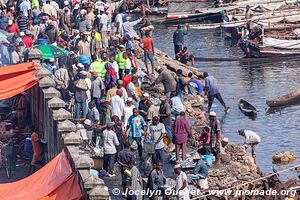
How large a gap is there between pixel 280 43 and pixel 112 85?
2712 cm

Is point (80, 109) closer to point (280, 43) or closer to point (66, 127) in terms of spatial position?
point (66, 127)

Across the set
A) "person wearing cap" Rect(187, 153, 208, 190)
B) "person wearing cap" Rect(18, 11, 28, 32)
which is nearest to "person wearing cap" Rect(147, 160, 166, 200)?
"person wearing cap" Rect(187, 153, 208, 190)

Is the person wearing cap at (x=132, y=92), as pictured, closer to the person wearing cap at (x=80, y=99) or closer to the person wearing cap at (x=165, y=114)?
the person wearing cap at (x=80, y=99)

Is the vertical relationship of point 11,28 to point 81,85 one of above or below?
above

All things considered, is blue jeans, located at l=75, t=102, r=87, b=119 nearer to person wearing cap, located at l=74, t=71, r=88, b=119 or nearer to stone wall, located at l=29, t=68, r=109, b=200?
person wearing cap, located at l=74, t=71, r=88, b=119

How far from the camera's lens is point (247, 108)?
48.2 m

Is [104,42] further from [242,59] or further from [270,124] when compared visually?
[242,59]

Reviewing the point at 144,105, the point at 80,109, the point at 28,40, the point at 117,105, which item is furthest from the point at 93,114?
the point at 28,40

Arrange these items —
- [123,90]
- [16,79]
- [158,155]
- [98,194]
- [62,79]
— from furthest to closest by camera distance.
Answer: [62,79], [123,90], [16,79], [158,155], [98,194]

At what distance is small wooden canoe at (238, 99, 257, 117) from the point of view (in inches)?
1890

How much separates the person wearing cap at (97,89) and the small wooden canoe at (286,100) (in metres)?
14.2

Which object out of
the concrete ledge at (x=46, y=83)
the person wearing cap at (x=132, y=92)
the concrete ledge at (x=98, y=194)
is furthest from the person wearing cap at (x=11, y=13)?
the concrete ledge at (x=98, y=194)

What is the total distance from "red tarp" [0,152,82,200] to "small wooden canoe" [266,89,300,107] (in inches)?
887

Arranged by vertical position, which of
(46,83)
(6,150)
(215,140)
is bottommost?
(215,140)
